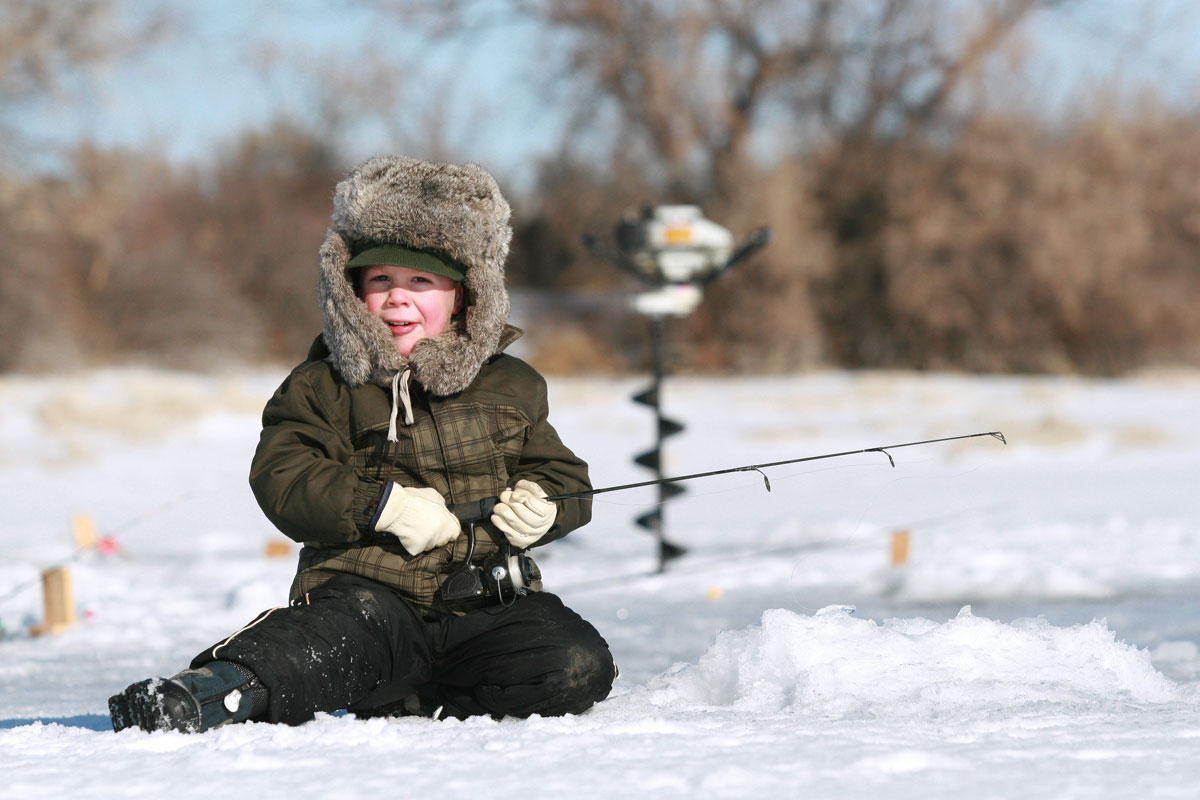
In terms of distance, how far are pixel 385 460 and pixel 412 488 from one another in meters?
0.13

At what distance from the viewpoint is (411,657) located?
2766 mm

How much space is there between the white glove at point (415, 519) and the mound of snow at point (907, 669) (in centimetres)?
63

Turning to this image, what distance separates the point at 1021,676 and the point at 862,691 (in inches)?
14.2

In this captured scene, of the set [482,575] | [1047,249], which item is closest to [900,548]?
[482,575]

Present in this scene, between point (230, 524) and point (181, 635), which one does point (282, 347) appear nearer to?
point (230, 524)

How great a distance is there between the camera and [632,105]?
65.6ft

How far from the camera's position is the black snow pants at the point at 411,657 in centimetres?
257

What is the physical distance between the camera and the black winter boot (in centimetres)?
237

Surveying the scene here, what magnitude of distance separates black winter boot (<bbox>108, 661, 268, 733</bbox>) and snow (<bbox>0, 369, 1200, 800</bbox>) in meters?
0.05

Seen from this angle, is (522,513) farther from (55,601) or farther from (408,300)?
(55,601)

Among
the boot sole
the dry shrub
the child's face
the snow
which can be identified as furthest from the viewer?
the dry shrub

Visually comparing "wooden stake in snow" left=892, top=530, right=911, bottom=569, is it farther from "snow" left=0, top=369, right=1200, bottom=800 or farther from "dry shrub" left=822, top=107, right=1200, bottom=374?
"dry shrub" left=822, top=107, right=1200, bottom=374

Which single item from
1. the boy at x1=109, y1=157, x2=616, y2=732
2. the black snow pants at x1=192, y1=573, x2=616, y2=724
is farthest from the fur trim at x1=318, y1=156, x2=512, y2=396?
the black snow pants at x1=192, y1=573, x2=616, y2=724

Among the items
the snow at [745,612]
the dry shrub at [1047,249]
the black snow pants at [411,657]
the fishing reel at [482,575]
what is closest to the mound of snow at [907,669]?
the snow at [745,612]
